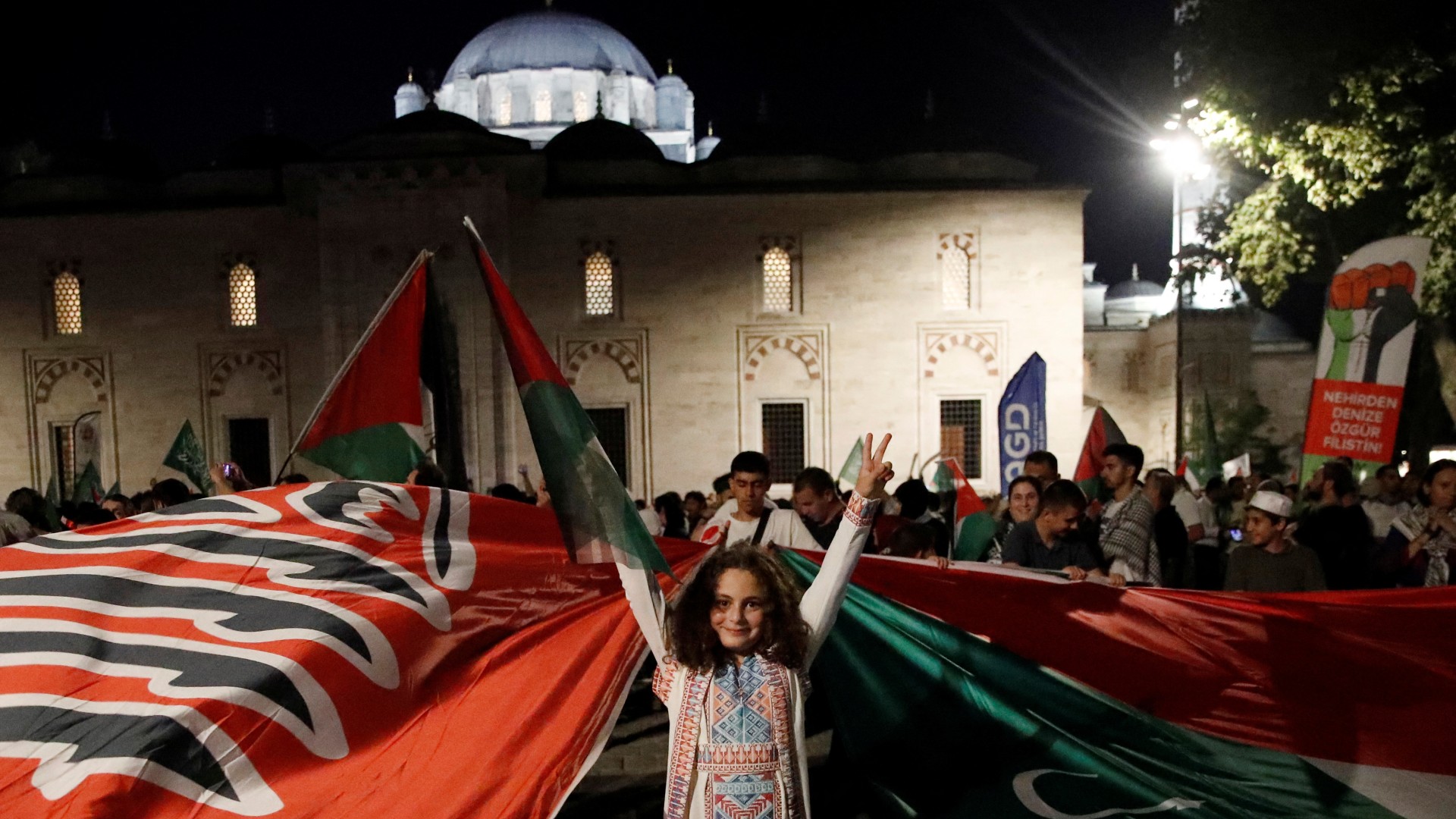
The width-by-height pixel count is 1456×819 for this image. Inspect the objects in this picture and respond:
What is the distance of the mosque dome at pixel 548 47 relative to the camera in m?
36.8

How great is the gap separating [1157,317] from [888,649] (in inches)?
1313

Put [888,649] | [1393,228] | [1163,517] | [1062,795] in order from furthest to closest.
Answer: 1. [1393,228]
2. [1163,517]
3. [888,649]
4. [1062,795]

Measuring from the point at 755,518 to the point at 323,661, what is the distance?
1811 mm

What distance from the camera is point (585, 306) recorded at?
967 inches

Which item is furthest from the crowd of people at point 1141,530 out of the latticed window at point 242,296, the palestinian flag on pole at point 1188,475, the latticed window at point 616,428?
the latticed window at point 242,296

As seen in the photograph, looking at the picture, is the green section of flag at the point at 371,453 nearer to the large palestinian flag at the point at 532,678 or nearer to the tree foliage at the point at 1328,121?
the large palestinian flag at the point at 532,678

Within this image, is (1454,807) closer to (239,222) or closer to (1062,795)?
(1062,795)

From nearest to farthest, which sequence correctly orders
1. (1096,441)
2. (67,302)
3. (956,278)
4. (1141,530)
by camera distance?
(1141,530), (1096,441), (956,278), (67,302)

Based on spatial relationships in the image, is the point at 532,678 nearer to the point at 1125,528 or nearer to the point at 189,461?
the point at 1125,528

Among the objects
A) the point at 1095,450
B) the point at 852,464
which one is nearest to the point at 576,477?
the point at 1095,450

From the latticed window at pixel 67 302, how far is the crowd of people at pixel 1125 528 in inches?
786

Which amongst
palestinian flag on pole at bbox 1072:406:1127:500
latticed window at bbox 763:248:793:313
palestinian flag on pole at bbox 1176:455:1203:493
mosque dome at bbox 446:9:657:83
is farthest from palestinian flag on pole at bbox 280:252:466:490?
mosque dome at bbox 446:9:657:83

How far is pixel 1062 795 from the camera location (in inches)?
140

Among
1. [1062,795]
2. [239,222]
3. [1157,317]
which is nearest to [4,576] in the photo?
[1062,795]
